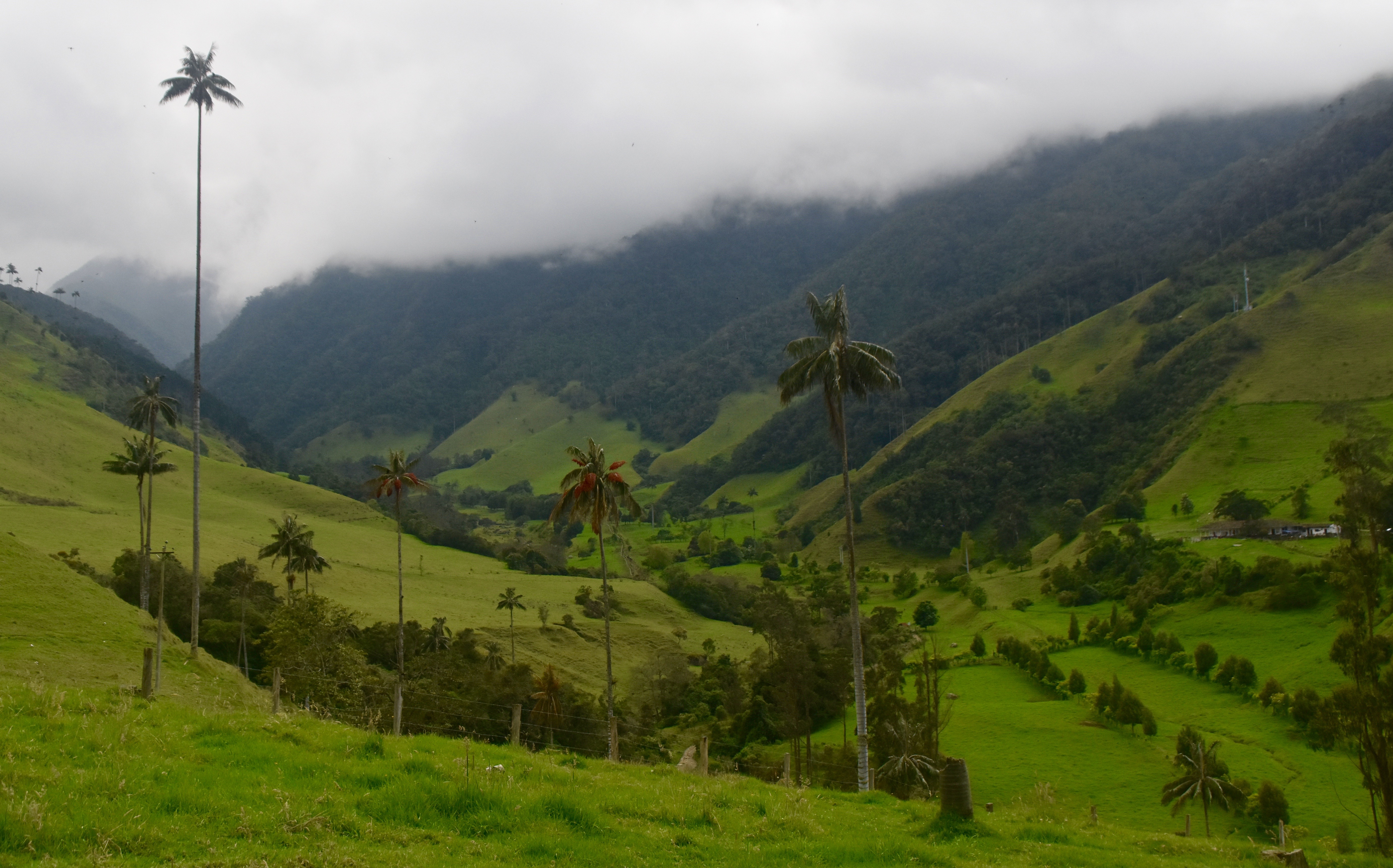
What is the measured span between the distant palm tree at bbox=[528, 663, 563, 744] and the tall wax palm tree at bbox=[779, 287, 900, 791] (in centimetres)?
1740

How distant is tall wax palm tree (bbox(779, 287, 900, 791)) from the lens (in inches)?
1225

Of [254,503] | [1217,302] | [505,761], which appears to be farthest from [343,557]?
[1217,302]

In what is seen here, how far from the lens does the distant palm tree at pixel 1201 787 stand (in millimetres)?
40531

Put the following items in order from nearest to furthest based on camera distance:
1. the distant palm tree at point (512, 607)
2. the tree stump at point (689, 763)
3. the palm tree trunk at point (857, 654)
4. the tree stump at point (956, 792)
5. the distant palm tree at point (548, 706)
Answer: the tree stump at point (956, 792)
the tree stump at point (689, 763)
the palm tree trunk at point (857, 654)
the distant palm tree at point (548, 706)
the distant palm tree at point (512, 607)

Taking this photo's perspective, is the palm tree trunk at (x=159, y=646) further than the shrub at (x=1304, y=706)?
No

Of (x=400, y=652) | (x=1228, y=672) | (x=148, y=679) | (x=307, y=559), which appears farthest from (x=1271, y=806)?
(x=307, y=559)

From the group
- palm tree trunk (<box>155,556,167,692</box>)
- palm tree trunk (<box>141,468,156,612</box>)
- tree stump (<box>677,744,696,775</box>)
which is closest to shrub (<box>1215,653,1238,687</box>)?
tree stump (<box>677,744,696,775</box>)

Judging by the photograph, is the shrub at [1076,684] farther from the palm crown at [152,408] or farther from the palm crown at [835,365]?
the palm crown at [152,408]

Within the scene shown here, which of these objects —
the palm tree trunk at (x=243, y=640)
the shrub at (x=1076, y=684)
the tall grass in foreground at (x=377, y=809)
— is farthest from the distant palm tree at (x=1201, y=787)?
the palm tree trunk at (x=243, y=640)

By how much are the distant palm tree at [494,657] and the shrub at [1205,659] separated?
161 feet

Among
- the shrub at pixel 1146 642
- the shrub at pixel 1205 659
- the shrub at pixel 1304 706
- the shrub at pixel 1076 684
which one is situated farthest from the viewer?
the shrub at pixel 1146 642

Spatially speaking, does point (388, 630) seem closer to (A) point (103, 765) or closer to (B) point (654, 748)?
(B) point (654, 748)

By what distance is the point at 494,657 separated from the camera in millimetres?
67125

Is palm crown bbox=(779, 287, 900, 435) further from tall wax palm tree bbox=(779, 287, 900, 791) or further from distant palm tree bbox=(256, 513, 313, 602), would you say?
distant palm tree bbox=(256, 513, 313, 602)
